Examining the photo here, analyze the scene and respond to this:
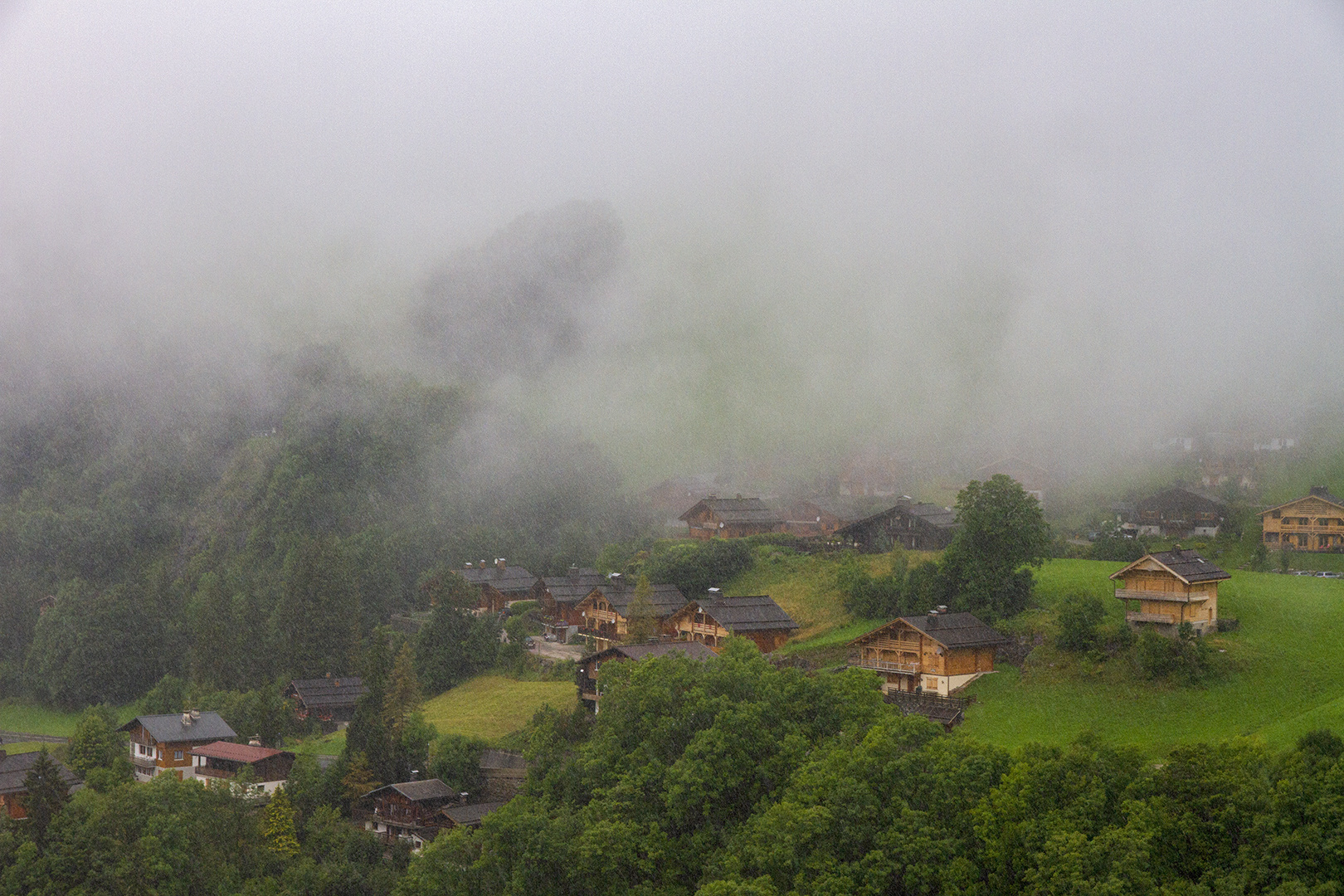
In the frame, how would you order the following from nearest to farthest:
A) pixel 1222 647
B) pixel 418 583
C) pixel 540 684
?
pixel 1222 647 → pixel 540 684 → pixel 418 583

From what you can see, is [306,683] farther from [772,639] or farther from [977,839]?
[977,839]

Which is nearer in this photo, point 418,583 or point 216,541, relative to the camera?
point 418,583

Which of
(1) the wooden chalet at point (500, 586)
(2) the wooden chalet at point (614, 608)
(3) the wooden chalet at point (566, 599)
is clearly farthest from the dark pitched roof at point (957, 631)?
(1) the wooden chalet at point (500, 586)

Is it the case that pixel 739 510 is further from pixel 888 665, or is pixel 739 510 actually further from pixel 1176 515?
pixel 888 665

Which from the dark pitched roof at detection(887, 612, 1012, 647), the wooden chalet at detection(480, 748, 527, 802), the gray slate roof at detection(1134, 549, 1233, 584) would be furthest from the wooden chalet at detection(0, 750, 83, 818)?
the gray slate roof at detection(1134, 549, 1233, 584)

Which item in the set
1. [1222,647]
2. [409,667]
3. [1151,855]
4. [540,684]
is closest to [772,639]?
[540,684]

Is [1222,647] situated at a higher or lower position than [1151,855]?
higher

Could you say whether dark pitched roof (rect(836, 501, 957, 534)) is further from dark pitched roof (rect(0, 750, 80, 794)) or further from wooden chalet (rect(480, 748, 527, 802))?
dark pitched roof (rect(0, 750, 80, 794))
